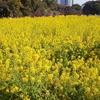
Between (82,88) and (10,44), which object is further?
(10,44)

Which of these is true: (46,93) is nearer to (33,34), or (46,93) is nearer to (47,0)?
(33,34)

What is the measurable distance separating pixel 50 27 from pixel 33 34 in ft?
3.57

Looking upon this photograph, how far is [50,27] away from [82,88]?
5.37 m

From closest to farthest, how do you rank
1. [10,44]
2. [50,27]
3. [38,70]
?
[38,70], [10,44], [50,27]

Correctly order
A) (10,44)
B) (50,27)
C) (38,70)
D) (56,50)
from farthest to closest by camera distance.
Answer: (50,27) → (10,44) → (56,50) → (38,70)

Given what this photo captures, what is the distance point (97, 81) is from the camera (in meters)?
3.79

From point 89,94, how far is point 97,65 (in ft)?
3.56

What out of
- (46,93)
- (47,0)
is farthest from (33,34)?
(47,0)

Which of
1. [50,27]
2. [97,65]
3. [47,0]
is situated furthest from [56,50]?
[47,0]

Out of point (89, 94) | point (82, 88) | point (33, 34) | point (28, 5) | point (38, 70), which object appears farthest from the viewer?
point (28, 5)

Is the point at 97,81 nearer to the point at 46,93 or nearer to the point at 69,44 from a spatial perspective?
the point at 46,93

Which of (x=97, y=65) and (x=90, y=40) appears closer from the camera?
(x=97, y=65)

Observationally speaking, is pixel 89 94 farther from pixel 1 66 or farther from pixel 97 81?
pixel 1 66

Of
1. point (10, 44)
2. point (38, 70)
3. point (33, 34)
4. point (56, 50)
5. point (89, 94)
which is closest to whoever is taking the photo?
point (89, 94)
